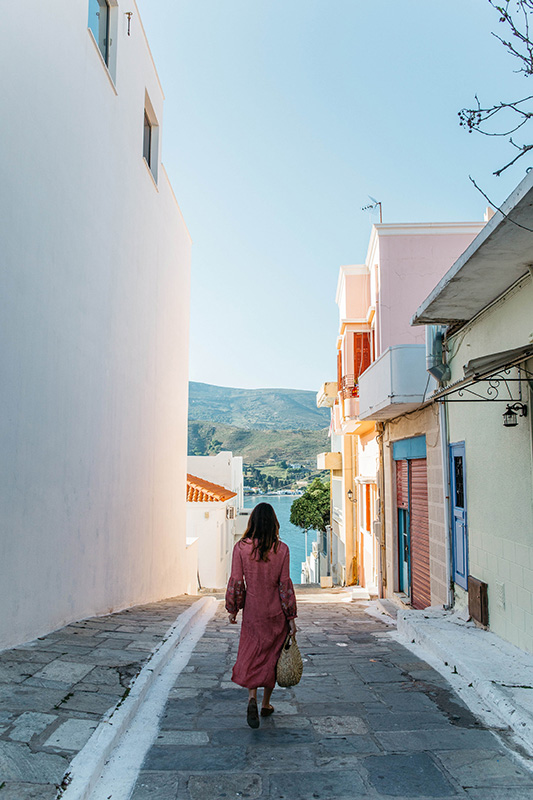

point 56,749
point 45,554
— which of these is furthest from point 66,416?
point 56,749

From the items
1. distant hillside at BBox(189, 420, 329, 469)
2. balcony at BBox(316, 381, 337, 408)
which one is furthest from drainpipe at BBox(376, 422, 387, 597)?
distant hillside at BBox(189, 420, 329, 469)

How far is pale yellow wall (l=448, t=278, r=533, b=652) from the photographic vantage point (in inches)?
232

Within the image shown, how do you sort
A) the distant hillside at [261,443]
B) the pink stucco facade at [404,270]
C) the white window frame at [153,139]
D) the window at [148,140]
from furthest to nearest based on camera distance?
the distant hillside at [261,443] < the pink stucco facade at [404,270] < the window at [148,140] < the white window frame at [153,139]

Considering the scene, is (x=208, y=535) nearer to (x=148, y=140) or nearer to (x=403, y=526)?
(x=403, y=526)

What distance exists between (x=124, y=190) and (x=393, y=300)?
7.20 m

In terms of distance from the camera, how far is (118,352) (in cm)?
901

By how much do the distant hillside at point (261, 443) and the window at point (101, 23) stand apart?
132m

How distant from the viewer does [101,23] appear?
842cm

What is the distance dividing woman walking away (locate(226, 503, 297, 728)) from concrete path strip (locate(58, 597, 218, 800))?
726 mm

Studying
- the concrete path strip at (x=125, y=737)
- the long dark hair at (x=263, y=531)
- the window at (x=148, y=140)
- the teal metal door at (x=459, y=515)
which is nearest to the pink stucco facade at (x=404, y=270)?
the window at (x=148, y=140)

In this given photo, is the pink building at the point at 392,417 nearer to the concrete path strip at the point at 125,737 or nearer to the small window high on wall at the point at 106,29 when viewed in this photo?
the concrete path strip at the point at 125,737

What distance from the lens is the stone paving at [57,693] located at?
3203mm

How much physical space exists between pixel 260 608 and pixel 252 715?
2.31 ft

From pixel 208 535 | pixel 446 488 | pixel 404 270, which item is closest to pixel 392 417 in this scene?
pixel 446 488
